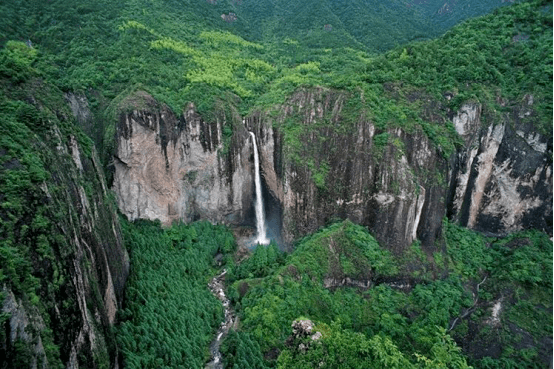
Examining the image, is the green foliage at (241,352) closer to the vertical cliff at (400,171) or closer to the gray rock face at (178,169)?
the vertical cliff at (400,171)

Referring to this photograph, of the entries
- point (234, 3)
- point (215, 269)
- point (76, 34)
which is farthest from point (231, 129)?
point (234, 3)

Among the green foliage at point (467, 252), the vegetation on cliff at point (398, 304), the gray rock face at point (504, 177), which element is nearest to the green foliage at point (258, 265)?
the vegetation on cliff at point (398, 304)

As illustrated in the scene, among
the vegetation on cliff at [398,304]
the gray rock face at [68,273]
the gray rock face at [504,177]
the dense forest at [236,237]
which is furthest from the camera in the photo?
the gray rock face at [504,177]

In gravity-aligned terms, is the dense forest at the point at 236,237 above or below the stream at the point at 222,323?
above

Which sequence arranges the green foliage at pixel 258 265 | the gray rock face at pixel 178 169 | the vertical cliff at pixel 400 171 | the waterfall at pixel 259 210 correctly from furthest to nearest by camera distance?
the waterfall at pixel 259 210
the gray rock face at pixel 178 169
the vertical cliff at pixel 400 171
the green foliage at pixel 258 265

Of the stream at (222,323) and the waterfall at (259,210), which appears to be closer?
the stream at (222,323)

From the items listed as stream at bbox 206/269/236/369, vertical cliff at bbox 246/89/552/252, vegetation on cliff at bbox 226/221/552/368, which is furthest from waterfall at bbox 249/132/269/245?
stream at bbox 206/269/236/369
